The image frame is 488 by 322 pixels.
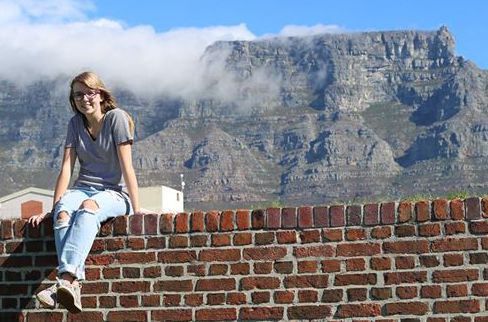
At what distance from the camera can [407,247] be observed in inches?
210

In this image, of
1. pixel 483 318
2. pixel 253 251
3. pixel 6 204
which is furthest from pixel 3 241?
pixel 6 204

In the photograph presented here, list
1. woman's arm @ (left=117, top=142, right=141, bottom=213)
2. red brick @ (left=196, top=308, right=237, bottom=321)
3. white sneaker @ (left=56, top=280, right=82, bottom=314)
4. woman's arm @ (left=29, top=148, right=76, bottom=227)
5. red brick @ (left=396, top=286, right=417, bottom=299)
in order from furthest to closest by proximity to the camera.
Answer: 1. woman's arm @ (left=29, top=148, right=76, bottom=227)
2. woman's arm @ (left=117, top=142, right=141, bottom=213)
3. red brick @ (left=196, top=308, right=237, bottom=321)
4. red brick @ (left=396, top=286, right=417, bottom=299)
5. white sneaker @ (left=56, top=280, right=82, bottom=314)

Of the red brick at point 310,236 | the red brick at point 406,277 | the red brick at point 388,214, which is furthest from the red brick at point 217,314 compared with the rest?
the red brick at point 388,214

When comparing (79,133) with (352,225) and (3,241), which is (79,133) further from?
(352,225)

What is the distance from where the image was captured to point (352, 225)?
542cm

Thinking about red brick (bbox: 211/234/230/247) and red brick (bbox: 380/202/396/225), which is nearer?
red brick (bbox: 380/202/396/225)

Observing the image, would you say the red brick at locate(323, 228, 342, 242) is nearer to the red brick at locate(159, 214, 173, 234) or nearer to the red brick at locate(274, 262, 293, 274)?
the red brick at locate(274, 262, 293, 274)

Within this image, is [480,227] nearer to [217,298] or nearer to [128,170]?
[217,298]

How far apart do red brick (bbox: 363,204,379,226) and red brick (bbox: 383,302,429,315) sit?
46cm

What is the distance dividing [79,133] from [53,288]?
108cm

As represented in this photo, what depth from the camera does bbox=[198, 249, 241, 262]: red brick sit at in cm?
554

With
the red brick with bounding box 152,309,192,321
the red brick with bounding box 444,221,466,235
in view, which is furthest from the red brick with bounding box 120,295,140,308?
the red brick with bounding box 444,221,466,235

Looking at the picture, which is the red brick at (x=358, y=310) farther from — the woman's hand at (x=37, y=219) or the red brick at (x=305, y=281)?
the woman's hand at (x=37, y=219)

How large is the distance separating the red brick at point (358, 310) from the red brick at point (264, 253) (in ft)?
1.46
